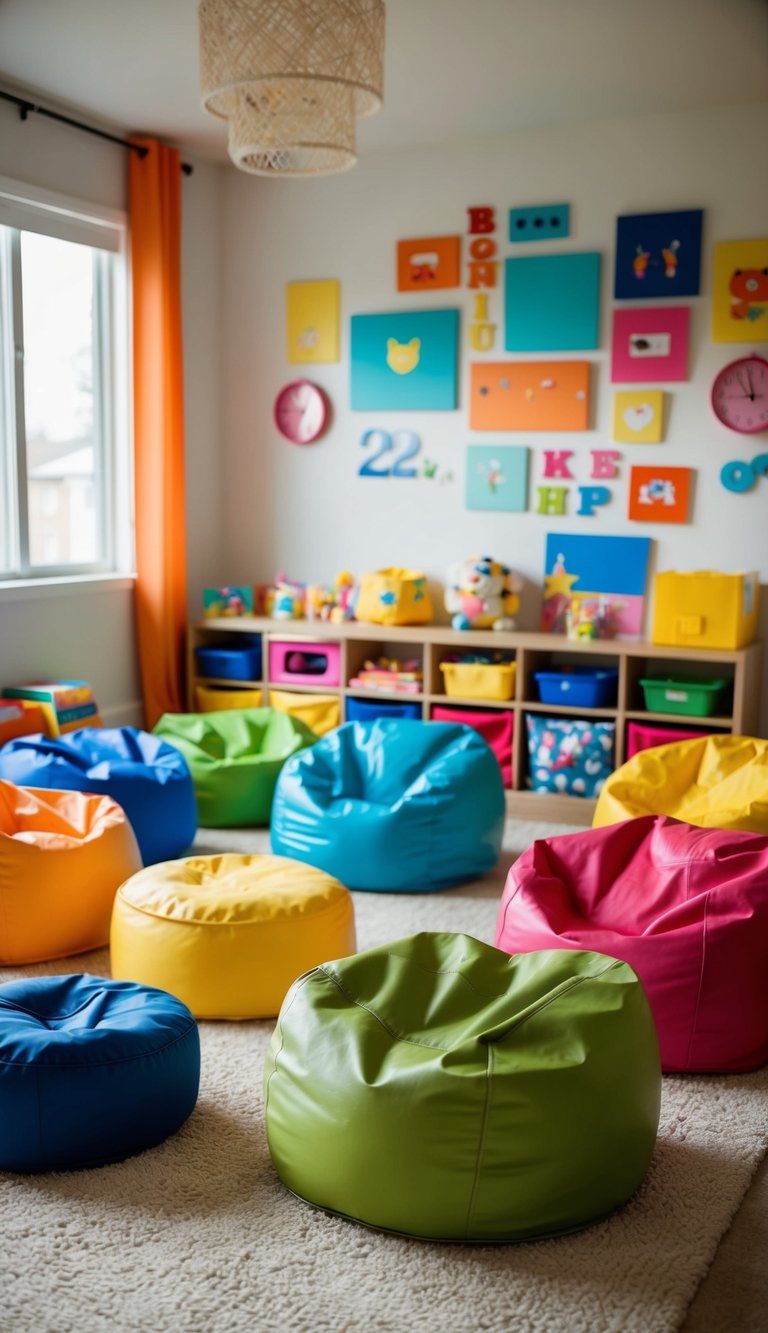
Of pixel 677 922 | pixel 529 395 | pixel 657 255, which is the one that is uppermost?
pixel 657 255

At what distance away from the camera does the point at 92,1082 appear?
209cm

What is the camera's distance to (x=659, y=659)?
16.2 ft

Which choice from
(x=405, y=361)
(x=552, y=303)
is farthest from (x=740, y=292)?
(x=405, y=361)

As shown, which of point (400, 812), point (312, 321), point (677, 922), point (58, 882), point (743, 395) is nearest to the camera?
point (677, 922)

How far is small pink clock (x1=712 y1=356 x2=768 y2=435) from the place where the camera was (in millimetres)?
4625

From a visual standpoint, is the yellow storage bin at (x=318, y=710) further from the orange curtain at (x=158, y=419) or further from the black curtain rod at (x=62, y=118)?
the black curtain rod at (x=62, y=118)

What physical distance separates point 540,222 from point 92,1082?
3.96m

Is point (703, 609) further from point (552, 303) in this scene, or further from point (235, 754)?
point (235, 754)

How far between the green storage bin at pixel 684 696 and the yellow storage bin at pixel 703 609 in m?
0.16

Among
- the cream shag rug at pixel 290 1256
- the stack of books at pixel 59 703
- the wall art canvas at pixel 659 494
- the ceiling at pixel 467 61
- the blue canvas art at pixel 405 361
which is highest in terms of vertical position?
the ceiling at pixel 467 61

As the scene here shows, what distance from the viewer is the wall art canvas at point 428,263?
512cm

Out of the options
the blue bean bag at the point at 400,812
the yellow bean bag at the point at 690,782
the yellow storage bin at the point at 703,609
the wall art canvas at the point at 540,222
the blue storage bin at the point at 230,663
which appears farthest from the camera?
the blue storage bin at the point at 230,663

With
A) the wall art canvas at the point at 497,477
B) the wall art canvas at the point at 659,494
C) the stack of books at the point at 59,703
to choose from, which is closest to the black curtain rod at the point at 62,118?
the wall art canvas at the point at 497,477

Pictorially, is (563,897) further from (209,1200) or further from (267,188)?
(267,188)
